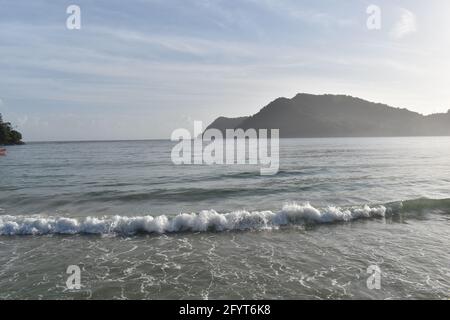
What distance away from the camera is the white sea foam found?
1503 cm

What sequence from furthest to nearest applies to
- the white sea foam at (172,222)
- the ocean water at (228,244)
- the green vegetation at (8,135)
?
1. the green vegetation at (8,135)
2. the white sea foam at (172,222)
3. the ocean water at (228,244)

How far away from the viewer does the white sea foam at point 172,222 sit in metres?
15.0

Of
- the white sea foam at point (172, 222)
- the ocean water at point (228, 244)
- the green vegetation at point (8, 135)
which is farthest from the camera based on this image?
the green vegetation at point (8, 135)

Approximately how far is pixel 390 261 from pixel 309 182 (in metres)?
18.1

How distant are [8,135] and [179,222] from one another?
17308 cm

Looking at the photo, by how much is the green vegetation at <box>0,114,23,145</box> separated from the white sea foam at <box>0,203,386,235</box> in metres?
164

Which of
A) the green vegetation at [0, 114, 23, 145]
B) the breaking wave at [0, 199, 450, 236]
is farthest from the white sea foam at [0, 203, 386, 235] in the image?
the green vegetation at [0, 114, 23, 145]

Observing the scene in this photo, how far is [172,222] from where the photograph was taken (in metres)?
15.6

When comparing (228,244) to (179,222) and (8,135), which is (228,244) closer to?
→ (179,222)

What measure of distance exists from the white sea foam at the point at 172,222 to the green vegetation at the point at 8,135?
16449 cm

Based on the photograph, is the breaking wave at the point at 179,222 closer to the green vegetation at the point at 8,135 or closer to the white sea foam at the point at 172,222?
the white sea foam at the point at 172,222

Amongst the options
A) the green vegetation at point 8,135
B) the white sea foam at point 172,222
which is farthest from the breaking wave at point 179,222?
the green vegetation at point 8,135

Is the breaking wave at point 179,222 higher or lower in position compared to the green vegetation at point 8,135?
lower

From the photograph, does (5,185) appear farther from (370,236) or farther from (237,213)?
(370,236)
